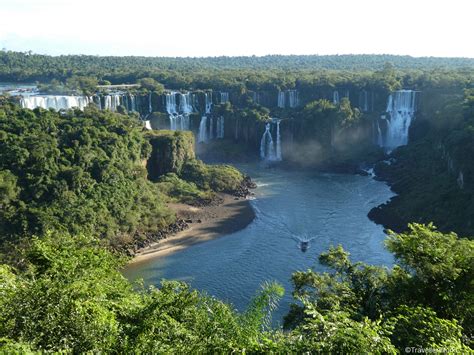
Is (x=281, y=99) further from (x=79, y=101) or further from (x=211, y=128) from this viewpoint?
(x=79, y=101)

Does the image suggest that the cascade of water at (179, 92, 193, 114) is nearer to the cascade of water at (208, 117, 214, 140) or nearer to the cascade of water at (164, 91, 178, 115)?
the cascade of water at (164, 91, 178, 115)

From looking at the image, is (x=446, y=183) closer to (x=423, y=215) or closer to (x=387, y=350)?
(x=423, y=215)

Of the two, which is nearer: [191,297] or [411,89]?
[191,297]

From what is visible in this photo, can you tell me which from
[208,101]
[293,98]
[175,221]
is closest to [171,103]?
[208,101]

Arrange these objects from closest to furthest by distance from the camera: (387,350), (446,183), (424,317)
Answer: (387,350) → (424,317) → (446,183)

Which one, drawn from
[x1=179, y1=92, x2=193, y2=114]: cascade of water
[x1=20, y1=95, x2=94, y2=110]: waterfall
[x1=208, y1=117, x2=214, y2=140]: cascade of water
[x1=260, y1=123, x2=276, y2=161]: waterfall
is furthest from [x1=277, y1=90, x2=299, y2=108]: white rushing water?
[x1=20, y1=95, x2=94, y2=110]: waterfall

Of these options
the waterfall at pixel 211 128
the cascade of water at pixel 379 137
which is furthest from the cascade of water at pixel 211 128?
the cascade of water at pixel 379 137

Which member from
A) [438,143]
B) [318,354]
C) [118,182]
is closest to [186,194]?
[118,182]
